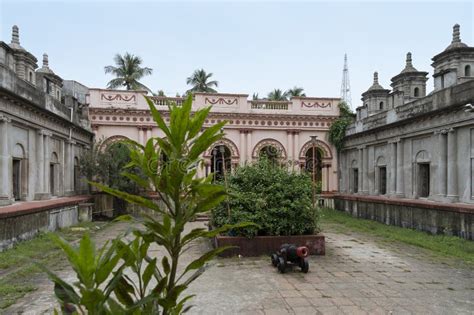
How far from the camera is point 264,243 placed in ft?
26.9

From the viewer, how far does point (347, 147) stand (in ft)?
64.7

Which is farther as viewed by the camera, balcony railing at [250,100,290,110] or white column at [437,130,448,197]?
balcony railing at [250,100,290,110]

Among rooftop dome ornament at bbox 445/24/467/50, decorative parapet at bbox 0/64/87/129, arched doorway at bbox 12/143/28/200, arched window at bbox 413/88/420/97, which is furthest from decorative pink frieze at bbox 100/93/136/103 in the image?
rooftop dome ornament at bbox 445/24/467/50

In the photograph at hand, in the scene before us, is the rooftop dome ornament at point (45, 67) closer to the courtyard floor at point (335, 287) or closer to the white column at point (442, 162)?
the courtyard floor at point (335, 287)

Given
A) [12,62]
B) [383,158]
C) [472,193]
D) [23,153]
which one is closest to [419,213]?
A: [472,193]

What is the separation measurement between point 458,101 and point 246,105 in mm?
10759

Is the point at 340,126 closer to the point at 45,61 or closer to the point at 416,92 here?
the point at 416,92

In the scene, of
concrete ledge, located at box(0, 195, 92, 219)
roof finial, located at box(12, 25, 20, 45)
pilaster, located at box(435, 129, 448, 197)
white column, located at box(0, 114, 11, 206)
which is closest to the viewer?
concrete ledge, located at box(0, 195, 92, 219)

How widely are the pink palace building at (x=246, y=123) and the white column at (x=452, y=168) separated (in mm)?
7786

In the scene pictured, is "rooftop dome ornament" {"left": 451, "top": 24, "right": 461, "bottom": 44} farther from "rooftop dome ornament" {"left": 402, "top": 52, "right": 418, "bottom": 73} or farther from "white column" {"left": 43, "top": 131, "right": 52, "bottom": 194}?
"white column" {"left": 43, "top": 131, "right": 52, "bottom": 194}

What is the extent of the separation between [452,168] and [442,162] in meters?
0.55

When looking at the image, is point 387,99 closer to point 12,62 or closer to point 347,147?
point 347,147

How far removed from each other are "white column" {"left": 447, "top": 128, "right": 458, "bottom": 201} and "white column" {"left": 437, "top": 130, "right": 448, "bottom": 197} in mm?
339

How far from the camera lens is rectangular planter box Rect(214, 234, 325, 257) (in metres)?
8.09
